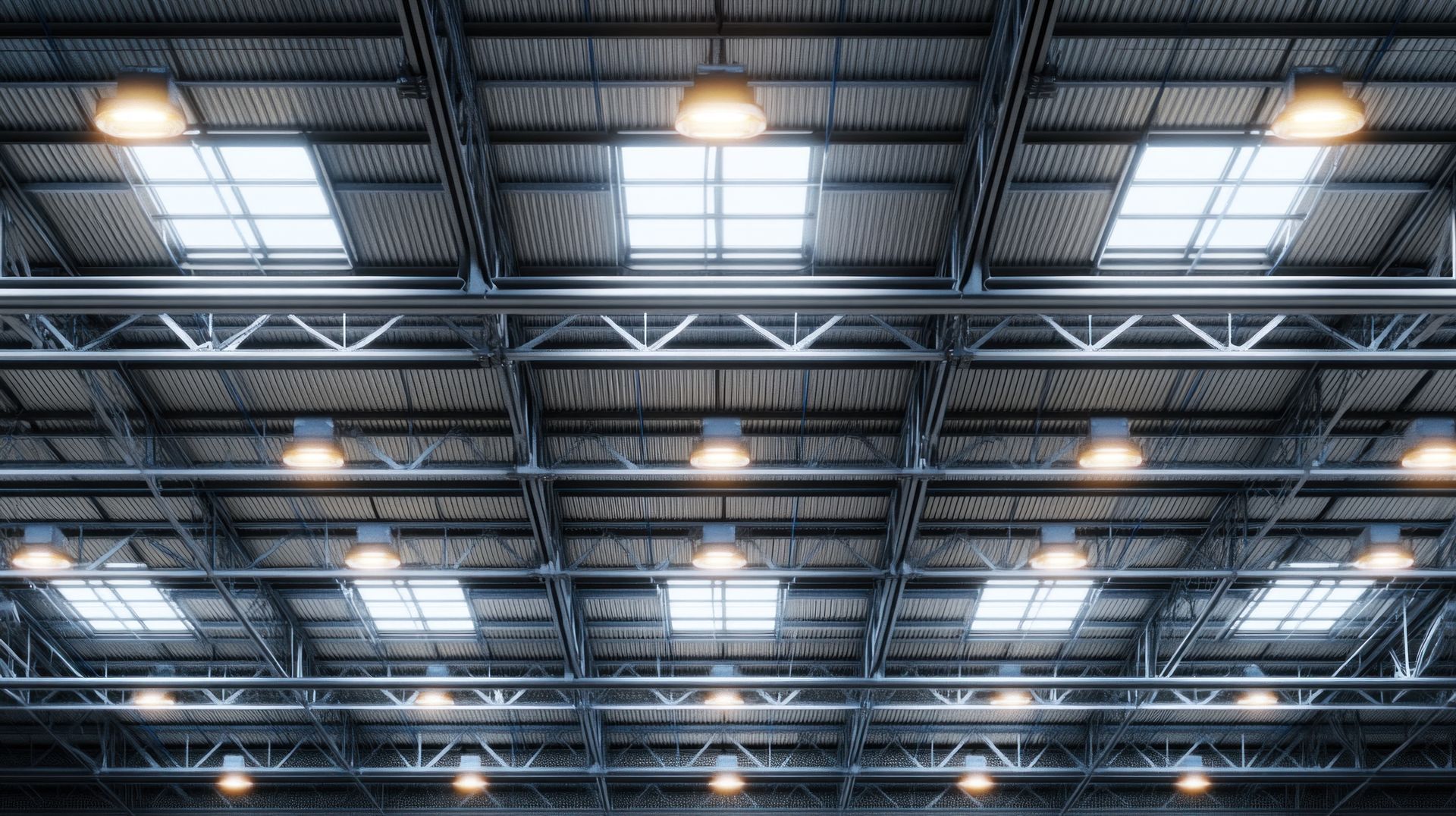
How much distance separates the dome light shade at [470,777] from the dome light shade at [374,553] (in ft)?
47.0

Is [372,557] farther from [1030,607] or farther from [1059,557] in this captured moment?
[1030,607]

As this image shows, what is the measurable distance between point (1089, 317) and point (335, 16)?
1589 cm

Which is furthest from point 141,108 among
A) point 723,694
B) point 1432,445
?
point 723,694

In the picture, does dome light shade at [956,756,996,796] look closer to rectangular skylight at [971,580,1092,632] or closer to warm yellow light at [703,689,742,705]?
rectangular skylight at [971,580,1092,632]

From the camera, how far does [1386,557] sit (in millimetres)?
32438

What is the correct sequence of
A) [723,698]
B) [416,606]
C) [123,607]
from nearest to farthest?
[416,606] → [123,607] → [723,698]

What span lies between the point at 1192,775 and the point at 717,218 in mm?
30770

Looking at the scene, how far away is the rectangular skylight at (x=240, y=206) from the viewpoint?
78.9ft

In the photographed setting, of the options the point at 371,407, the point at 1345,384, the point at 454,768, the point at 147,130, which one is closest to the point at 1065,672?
the point at 1345,384

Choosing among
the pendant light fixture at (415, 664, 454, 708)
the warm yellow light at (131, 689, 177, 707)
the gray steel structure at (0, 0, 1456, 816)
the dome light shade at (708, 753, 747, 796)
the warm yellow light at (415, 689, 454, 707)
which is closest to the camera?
the gray steel structure at (0, 0, 1456, 816)

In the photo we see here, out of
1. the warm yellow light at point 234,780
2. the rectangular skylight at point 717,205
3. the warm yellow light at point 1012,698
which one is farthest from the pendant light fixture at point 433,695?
the rectangular skylight at point 717,205

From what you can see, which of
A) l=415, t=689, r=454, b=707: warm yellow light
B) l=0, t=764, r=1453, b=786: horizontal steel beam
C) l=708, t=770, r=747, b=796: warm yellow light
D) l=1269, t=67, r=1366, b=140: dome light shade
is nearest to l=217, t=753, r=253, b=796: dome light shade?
l=0, t=764, r=1453, b=786: horizontal steel beam

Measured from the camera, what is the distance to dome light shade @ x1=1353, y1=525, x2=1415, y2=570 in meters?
32.4

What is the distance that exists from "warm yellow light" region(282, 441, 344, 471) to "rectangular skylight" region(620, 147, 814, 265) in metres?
8.12
